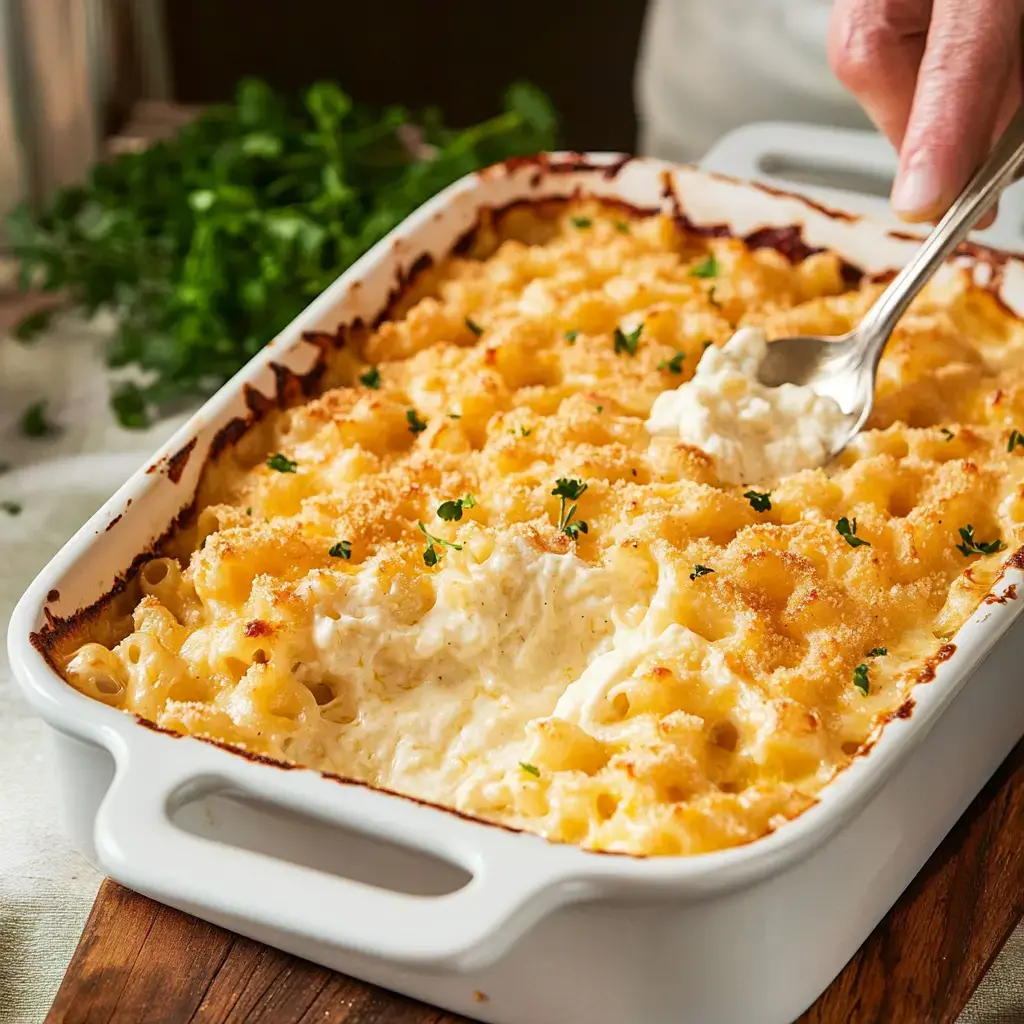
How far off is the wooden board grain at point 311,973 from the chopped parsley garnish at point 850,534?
398 millimetres

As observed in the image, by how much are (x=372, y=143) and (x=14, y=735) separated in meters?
1.59

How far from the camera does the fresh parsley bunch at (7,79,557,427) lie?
2.87 m

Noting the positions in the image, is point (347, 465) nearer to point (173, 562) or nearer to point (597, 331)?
point (173, 562)

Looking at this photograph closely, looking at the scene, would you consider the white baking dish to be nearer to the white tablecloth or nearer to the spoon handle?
the white tablecloth

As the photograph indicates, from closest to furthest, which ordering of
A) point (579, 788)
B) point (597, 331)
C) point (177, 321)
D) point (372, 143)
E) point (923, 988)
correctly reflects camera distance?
1. point (579, 788)
2. point (923, 988)
3. point (597, 331)
4. point (177, 321)
5. point (372, 143)

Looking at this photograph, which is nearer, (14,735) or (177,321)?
(14,735)

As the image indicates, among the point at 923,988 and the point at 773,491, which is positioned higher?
the point at 773,491

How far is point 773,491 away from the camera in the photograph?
6.61ft

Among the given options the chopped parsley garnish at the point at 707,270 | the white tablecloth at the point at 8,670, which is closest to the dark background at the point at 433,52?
the white tablecloth at the point at 8,670

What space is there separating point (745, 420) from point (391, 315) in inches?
25.9

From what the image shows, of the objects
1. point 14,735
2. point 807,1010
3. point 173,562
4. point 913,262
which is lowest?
point 14,735

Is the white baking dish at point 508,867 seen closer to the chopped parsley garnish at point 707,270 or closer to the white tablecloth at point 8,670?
the white tablecloth at point 8,670

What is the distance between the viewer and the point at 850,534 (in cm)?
189

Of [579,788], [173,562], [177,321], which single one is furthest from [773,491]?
[177,321]
